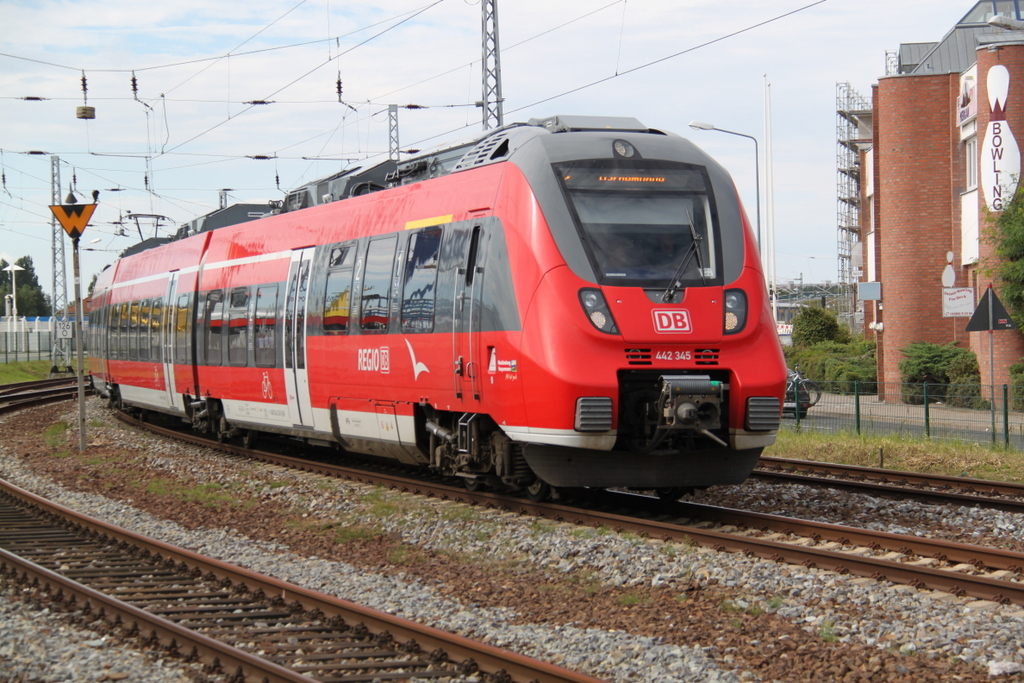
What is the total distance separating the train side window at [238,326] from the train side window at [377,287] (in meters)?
4.00

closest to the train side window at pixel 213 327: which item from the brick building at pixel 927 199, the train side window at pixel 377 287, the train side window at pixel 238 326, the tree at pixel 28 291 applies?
the train side window at pixel 238 326

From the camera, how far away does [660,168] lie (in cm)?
977

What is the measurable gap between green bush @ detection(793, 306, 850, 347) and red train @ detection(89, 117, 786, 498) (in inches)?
1310

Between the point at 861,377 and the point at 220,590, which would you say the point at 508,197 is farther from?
the point at 861,377

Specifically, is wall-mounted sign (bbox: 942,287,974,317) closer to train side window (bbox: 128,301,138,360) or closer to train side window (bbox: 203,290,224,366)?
train side window (bbox: 203,290,224,366)

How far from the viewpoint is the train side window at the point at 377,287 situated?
456 inches

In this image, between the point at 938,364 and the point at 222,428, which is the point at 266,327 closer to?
the point at 222,428

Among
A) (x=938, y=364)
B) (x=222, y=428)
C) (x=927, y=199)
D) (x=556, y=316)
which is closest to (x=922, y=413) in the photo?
(x=556, y=316)

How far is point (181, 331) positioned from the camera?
18.2 m

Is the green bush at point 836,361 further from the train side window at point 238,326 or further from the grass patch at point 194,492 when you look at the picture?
the grass patch at point 194,492

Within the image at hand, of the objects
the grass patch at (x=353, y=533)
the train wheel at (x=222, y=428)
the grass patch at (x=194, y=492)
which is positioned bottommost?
the grass patch at (x=194, y=492)

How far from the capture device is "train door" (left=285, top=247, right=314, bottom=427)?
1359 centimetres

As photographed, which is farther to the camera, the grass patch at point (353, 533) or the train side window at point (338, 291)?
the train side window at point (338, 291)

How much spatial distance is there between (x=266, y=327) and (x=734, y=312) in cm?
771
